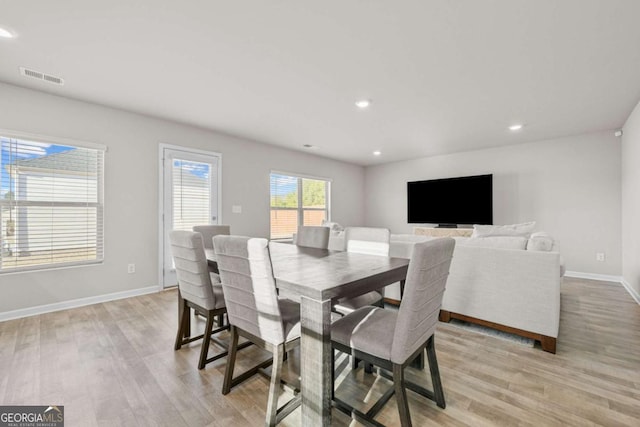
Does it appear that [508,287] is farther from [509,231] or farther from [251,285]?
[251,285]

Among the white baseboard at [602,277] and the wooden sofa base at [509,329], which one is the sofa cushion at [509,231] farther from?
the white baseboard at [602,277]

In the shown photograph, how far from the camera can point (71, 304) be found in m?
3.18

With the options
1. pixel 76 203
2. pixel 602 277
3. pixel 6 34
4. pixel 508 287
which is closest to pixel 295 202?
pixel 76 203

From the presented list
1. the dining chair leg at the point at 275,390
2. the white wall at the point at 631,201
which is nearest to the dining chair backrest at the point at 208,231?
the dining chair leg at the point at 275,390

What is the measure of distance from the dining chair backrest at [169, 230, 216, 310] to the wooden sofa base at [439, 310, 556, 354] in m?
2.18

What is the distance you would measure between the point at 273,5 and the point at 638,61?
10.1 ft

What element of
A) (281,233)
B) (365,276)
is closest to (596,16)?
(365,276)

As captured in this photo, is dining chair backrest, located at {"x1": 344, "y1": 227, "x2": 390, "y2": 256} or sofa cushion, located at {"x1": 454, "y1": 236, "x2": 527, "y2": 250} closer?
dining chair backrest, located at {"x1": 344, "y1": 227, "x2": 390, "y2": 256}

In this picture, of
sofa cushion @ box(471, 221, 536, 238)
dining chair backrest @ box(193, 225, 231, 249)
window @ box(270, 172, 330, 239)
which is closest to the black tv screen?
window @ box(270, 172, 330, 239)

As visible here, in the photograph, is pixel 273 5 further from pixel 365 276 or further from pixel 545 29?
pixel 545 29

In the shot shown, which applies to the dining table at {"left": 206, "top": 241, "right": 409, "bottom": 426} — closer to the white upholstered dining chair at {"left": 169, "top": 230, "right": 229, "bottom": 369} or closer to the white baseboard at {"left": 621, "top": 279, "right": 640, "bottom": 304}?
the white upholstered dining chair at {"left": 169, "top": 230, "right": 229, "bottom": 369}

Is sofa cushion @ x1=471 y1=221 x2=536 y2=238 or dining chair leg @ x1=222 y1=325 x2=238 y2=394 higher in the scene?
sofa cushion @ x1=471 y1=221 x2=536 y2=238

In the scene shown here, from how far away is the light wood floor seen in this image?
4.87 ft

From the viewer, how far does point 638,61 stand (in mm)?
2391
